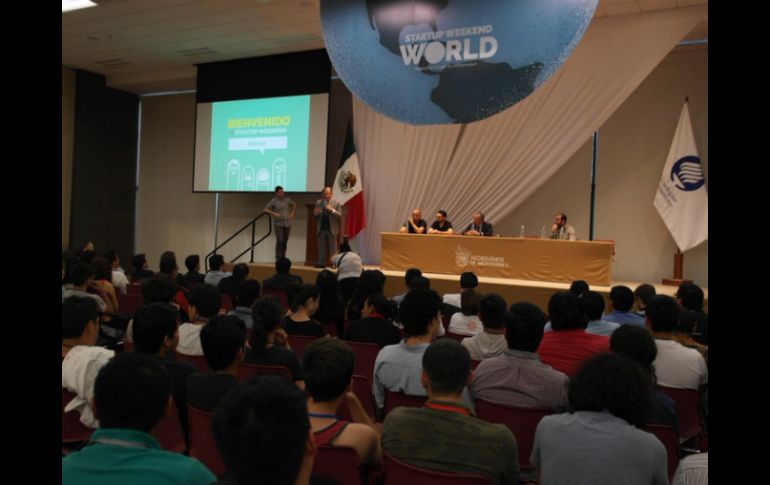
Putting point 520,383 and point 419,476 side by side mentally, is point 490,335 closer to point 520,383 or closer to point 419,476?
point 520,383

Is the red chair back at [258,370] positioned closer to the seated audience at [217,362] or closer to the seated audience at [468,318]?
the seated audience at [217,362]

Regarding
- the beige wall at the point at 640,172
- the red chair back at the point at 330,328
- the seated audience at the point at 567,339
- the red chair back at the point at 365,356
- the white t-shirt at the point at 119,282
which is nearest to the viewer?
the seated audience at the point at 567,339

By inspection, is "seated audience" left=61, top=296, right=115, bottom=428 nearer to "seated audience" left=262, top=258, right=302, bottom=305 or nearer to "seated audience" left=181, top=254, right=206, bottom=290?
"seated audience" left=181, top=254, right=206, bottom=290

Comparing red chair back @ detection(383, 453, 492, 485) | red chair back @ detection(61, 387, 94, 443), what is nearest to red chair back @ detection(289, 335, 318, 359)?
red chair back @ detection(61, 387, 94, 443)

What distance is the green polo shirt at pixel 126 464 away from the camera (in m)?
1.19

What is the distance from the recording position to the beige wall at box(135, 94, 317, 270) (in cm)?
1238

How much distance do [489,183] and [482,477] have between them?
7206 millimetres

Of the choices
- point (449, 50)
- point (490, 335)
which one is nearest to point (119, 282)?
point (449, 50)

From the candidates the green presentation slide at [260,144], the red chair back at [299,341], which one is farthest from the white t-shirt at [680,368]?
the green presentation slide at [260,144]

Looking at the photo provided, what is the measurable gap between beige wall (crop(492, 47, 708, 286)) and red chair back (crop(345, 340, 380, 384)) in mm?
6913

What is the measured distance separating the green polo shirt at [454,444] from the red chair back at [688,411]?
1302 millimetres

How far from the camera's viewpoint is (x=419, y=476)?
1.57 meters
